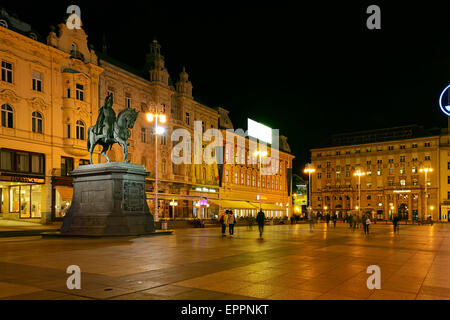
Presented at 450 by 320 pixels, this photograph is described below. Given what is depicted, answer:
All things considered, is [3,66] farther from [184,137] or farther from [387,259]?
[387,259]

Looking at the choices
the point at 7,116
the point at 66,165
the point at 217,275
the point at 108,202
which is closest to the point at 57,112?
the point at 7,116

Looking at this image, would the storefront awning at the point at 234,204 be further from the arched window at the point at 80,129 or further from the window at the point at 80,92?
the window at the point at 80,92

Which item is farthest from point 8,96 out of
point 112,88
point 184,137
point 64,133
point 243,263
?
point 243,263

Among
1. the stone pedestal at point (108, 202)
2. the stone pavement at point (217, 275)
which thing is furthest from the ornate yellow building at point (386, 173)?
the stone pavement at point (217, 275)

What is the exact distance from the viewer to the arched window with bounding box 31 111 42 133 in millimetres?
36156

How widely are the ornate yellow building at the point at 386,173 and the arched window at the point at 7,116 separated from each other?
76629mm

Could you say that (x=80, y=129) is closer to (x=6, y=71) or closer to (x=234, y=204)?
(x=6, y=71)

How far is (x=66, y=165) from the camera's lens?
38656 millimetres

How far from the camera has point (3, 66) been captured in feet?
111

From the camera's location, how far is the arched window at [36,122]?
36156 millimetres

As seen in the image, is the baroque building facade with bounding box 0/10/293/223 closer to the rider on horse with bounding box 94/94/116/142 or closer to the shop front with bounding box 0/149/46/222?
the shop front with bounding box 0/149/46/222

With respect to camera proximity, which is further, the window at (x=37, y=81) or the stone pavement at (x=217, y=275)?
the window at (x=37, y=81)
